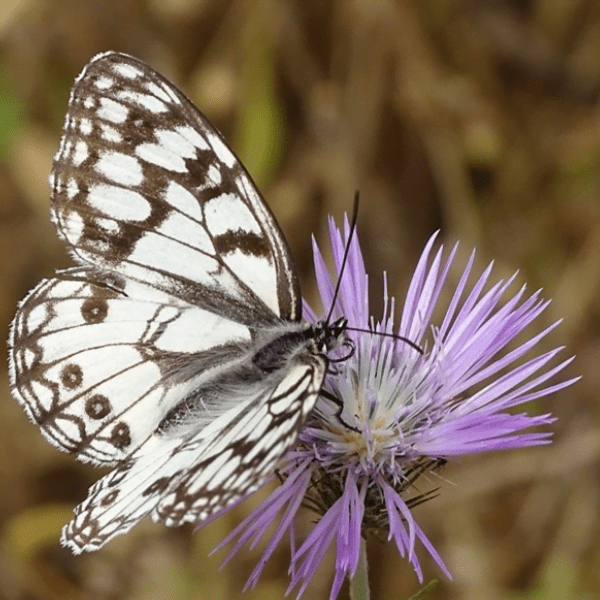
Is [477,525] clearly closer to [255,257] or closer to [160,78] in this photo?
[255,257]

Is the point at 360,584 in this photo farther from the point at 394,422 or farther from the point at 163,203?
the point at 163,203

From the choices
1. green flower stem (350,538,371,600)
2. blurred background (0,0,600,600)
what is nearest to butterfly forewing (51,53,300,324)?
green flower stem (350,538,371,600)

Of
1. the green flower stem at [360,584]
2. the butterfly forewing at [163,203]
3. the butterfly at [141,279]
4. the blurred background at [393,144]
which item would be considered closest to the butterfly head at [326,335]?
the butterfly at [141,279]

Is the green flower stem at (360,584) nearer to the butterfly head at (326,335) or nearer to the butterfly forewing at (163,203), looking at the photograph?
the butterfly head at (326,335)

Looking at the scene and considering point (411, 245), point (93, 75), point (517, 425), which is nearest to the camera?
point (517, 425)

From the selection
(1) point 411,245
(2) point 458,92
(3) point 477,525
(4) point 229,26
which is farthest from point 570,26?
(3) point 477,525
